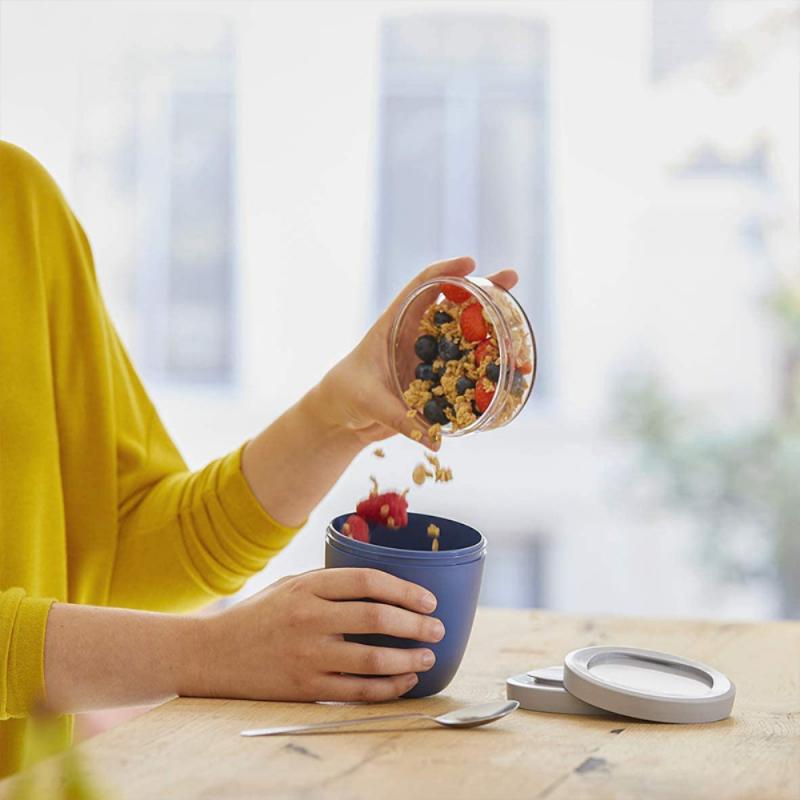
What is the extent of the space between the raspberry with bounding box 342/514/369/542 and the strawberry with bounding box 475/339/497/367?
0.15 m

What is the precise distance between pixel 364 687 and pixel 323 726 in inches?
2.7

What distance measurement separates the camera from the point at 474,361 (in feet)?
3.02

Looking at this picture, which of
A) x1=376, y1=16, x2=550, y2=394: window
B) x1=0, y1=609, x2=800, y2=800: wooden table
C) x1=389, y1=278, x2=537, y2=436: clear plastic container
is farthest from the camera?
x1=376, y1=16, x2=550, y2=394: window

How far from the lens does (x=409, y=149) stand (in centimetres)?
458

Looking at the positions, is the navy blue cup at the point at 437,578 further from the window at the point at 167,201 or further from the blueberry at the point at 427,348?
the window at the point at 167,201

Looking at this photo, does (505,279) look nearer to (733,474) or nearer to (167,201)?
(733,474)

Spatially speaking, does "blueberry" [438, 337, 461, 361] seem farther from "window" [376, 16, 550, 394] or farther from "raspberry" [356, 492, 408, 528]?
"window" [376, 16, 550, 394]

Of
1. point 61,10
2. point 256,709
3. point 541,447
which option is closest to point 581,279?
point 541,447

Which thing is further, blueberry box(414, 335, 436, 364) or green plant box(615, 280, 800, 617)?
green plant box(615, 280, 800, 617)

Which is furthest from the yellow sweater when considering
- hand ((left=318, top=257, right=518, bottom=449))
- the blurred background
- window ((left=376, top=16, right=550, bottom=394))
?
window ((left=376, top=16, right=550, bottom=394))

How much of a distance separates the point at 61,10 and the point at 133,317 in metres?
1.21

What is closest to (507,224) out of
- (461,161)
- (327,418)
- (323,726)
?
(461,161)

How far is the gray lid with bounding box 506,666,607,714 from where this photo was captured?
82 centimetres

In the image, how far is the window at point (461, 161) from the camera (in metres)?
4.54
